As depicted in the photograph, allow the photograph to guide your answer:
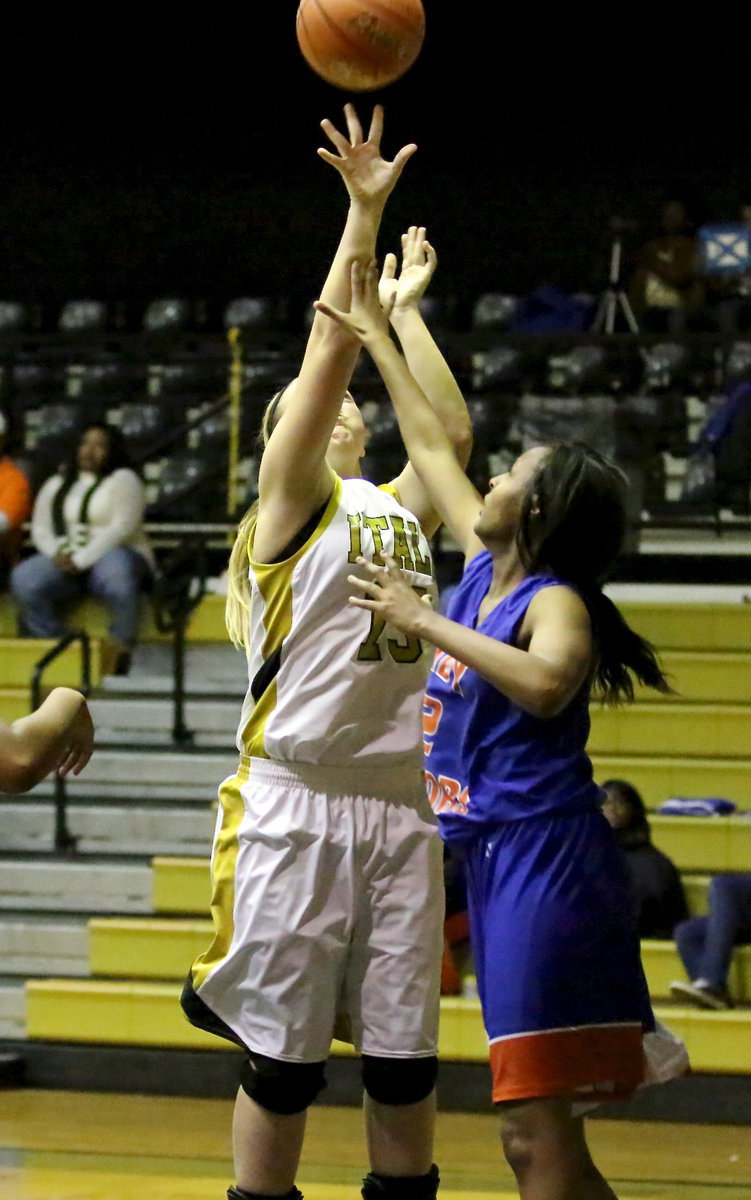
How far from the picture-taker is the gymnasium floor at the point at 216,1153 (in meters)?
4.44

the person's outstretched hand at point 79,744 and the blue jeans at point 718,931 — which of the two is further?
the blue jeans at point 718,931

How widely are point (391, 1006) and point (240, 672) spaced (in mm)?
4853

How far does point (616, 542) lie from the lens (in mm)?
2865

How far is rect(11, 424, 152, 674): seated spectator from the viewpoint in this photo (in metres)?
7.70

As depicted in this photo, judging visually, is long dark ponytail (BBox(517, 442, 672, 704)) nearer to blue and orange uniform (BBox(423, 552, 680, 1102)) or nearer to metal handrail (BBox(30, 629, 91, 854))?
blue and orange uniform (BBox(423, 552, 680, 1102))

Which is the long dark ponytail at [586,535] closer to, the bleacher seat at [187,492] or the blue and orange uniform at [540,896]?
the blue and orange uniform at [540,896]

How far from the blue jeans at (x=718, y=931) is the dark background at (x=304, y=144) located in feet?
20.2

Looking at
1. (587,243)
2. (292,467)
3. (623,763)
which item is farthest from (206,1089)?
(587,243)

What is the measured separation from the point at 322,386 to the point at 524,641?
542 mm

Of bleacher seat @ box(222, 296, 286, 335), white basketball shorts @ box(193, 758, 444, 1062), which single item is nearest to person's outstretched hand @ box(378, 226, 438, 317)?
white basketball shorts @ box(193, 758, 444, 1062)

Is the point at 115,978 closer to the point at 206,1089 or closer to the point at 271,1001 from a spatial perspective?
the point at 206,1089

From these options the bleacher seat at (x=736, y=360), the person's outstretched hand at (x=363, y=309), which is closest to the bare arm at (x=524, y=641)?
the person's outstretched hand at (x=363, y=309)

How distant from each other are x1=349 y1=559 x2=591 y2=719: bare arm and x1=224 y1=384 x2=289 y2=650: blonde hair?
0.44 metres

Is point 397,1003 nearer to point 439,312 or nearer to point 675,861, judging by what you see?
point 675,861
